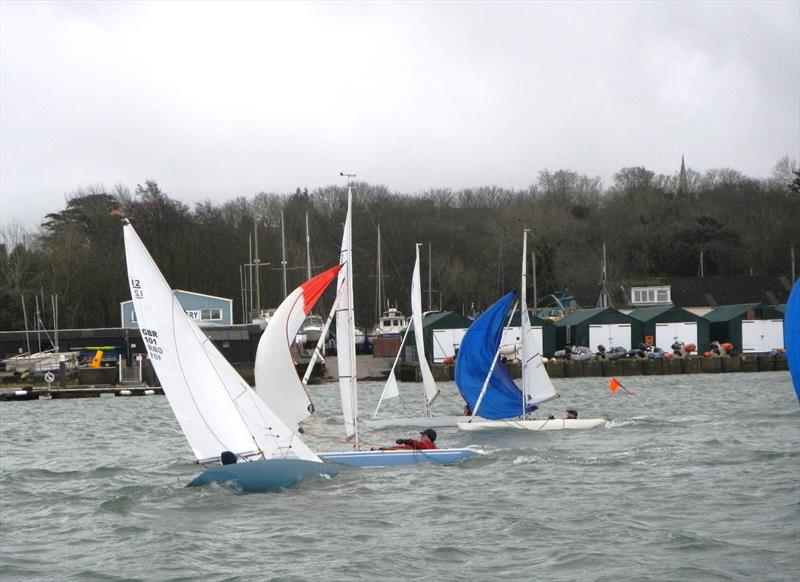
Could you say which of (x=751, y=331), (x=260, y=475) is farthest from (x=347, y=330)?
(x=751, y=331)

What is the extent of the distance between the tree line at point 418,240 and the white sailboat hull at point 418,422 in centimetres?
3619

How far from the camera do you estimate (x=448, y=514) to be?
1927 cm

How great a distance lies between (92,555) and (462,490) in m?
7.23

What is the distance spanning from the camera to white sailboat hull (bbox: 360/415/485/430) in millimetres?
33312

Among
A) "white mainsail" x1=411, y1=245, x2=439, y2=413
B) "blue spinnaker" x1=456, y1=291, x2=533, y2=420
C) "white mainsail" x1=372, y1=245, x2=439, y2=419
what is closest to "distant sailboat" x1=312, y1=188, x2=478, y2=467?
"white mainsail" x1=372, y1=245, x2=439, y2=419

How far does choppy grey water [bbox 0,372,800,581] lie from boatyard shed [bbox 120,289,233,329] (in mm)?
35835

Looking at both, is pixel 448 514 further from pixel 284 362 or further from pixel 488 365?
pixel 488 365

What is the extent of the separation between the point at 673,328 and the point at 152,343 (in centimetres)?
4918

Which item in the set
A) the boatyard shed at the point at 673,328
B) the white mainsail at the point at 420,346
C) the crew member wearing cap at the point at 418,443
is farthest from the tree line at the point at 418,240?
the crew member wearing cap at the point at 418,443

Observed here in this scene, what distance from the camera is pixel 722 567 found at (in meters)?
15.2

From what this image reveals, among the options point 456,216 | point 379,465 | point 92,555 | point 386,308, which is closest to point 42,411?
point 379,465

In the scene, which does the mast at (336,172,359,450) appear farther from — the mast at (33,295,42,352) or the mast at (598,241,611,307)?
the mast at (598,241,611,307)

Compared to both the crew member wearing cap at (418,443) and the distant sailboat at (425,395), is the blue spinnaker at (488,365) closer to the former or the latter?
the distant sailboat at (425,395)

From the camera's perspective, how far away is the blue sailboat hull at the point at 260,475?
20484mm
